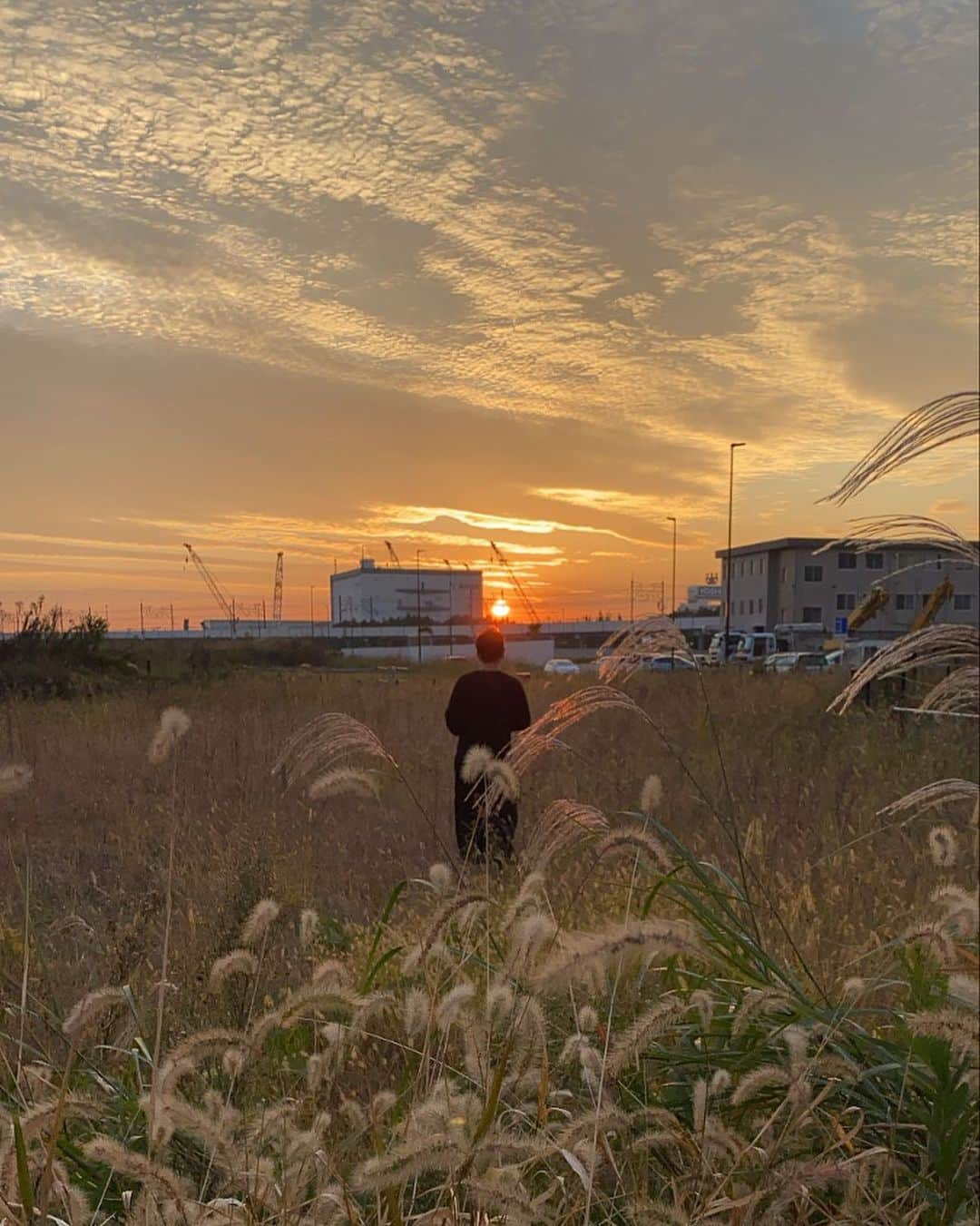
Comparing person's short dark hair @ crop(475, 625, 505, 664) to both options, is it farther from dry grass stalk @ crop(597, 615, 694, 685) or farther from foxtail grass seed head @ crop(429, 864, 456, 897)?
foxtail grass seed head @ crop(429, 864, 456, 897)

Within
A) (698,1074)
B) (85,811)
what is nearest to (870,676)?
(698,1074)

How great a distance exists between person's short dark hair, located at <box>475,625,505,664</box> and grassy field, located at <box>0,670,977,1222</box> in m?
1.08

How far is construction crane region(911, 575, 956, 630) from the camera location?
2963mm

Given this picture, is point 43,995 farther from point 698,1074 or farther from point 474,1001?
point 698,1074

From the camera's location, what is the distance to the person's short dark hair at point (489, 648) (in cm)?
670

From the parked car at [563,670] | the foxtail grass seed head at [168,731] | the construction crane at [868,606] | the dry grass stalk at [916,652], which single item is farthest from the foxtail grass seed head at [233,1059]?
the parked car at [563,670]

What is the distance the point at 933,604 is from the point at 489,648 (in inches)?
157

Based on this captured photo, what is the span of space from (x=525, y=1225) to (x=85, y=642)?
9682mm

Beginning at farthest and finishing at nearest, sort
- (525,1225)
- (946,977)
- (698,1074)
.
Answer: (946,977) → (698,1074) → (525,1225)

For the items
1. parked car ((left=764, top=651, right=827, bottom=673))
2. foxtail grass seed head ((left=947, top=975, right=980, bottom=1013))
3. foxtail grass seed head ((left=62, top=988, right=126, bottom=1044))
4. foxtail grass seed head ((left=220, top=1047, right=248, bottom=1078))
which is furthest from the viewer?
parked car ((left=764, top=651, right=827, bottom=673))

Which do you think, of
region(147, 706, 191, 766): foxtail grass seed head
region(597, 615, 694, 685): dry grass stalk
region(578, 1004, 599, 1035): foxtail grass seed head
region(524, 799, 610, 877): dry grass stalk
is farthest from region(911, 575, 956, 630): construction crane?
region(147, 706, 191, 766): foxtail grass seed head

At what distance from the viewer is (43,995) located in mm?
3379

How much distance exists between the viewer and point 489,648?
671cm

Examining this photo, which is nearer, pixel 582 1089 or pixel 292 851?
pixel 582 1089
